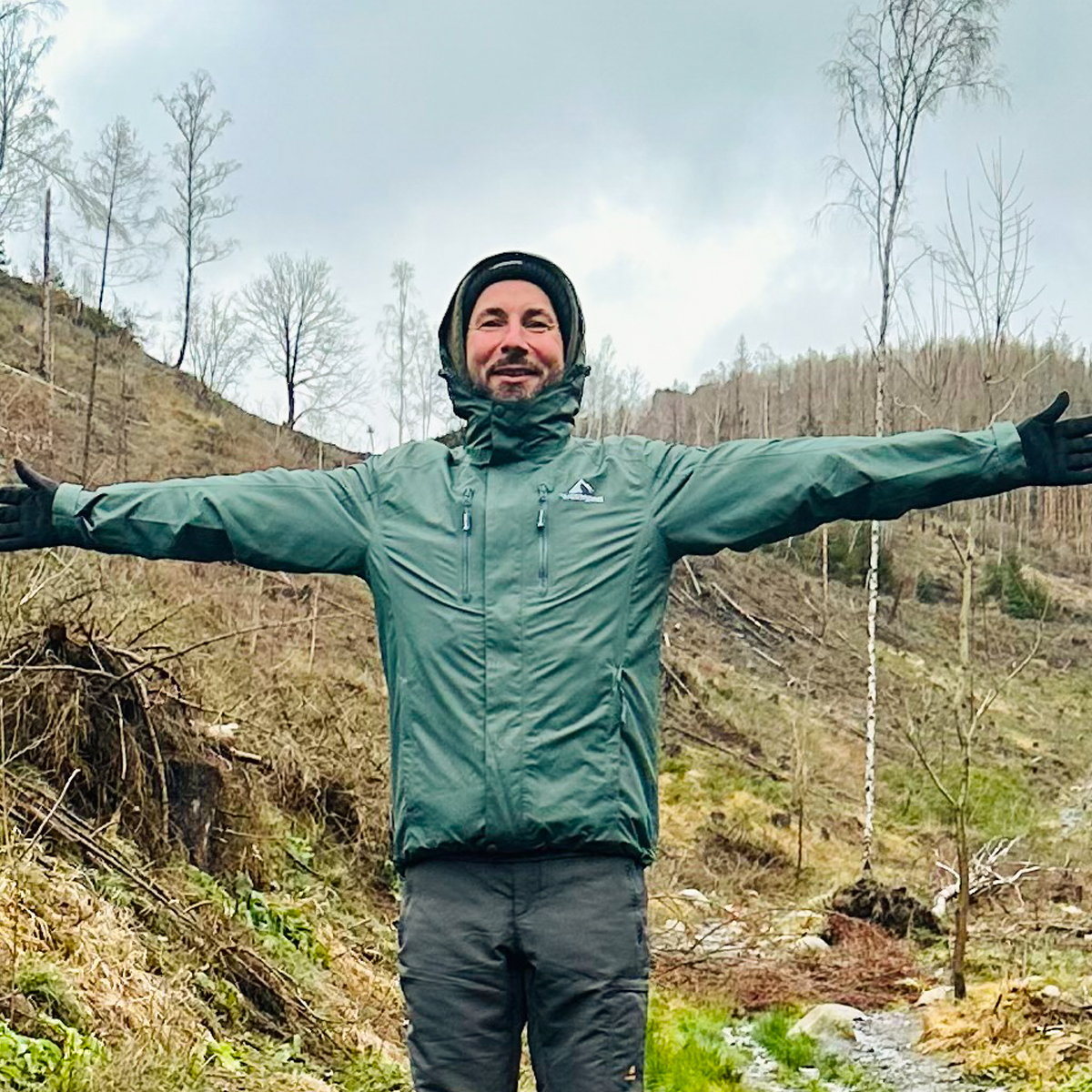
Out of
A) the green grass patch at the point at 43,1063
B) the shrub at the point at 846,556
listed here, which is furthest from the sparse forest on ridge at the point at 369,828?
the shrub at the point at 846,556

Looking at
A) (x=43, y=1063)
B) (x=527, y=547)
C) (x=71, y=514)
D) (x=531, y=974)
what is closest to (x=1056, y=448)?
(x=527, y=547)

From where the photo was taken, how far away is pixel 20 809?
6023 millimetres

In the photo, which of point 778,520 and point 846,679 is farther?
point 846,679

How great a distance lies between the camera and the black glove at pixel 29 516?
108 inches

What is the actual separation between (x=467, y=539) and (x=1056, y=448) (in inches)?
44.6

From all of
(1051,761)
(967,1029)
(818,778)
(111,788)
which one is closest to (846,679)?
(1051,761)

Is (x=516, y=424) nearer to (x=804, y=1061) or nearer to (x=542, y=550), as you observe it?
(x=542, y=550)

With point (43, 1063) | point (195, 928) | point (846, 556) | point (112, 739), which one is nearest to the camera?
point (43, 1063)

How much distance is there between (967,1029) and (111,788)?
6.14 m

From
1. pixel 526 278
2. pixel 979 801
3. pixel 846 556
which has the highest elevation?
pixel 526 278

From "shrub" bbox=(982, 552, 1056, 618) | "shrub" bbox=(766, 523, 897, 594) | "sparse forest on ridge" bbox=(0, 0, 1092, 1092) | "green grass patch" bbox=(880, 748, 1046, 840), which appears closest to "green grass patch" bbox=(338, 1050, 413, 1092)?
"sparse forest on ridge" bbox=(0, 0, 1092, 1092)

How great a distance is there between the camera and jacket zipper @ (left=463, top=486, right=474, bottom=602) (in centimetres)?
251

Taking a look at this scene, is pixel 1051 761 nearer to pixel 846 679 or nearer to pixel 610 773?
pixel 846 679

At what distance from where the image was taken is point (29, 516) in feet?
9.04
